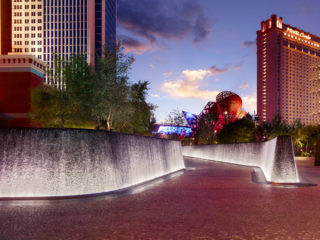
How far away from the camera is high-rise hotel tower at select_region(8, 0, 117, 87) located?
12744 cm

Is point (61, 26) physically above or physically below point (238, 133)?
above

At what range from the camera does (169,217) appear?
854 centimetres

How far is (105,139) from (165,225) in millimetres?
5917

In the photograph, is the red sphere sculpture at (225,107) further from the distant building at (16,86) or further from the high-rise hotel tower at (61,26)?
the distant building at (16,86)

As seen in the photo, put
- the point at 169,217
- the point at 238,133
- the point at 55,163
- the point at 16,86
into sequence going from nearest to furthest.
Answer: the point at 169,217 → the point at 55,163 → the point at 16,86 → the point at 238,133

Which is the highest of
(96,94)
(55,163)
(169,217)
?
(96,94)

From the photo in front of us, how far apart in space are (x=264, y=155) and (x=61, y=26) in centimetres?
12097

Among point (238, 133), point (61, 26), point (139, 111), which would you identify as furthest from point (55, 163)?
point (61, 26)

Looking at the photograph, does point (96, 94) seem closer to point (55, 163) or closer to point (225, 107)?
point (55, 163)

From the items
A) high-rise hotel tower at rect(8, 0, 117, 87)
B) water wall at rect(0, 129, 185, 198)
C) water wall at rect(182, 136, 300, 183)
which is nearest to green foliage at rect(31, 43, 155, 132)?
water wall at rect(182, 136, 300, 183)

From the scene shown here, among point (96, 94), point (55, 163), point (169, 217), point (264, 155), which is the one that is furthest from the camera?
point (96, 94)

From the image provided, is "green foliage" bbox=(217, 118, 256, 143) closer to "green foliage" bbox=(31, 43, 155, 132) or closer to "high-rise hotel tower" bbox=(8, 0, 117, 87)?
"green foliage" bbox=(31, 43, 155, 132)

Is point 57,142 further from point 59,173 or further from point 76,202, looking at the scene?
point 76,202

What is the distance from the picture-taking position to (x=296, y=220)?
27.2ft
